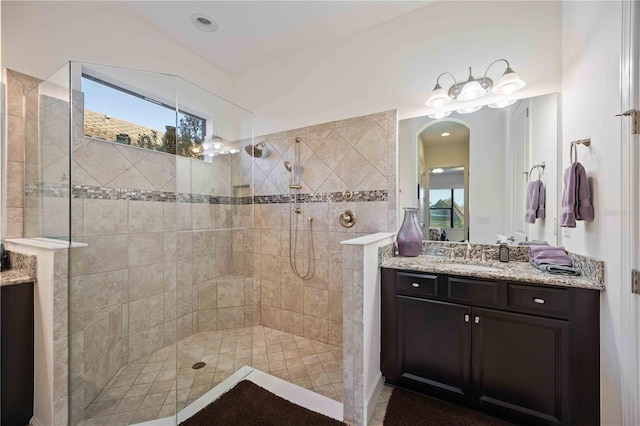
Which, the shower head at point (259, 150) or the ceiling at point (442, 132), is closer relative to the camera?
the ceiling at point (442, 132)

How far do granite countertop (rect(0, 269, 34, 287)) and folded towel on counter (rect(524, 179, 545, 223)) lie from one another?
332 centimetres

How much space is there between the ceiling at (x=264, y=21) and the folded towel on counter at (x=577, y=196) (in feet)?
5.78

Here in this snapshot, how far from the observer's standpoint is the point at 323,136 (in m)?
2.63

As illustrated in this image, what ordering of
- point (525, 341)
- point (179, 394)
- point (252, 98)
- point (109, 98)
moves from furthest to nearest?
point (252, 98) → point (109, 98) → point (179, 394) → point (525, 341)

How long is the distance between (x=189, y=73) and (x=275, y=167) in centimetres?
136

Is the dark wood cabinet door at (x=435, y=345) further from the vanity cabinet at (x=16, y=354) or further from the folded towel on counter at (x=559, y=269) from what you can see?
the vanity cabinet at (x=16, y=354)

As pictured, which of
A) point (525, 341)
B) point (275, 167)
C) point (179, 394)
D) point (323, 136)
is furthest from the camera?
point (275, 167)

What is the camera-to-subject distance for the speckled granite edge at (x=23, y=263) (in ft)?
4.82

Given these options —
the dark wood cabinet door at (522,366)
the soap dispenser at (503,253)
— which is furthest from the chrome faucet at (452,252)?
the dark wood cabinet door at (522,366)

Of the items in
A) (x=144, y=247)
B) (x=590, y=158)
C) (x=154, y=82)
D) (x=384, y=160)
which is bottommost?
(x=144, y=247)

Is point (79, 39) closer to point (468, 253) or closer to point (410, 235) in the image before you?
point (410, 235)

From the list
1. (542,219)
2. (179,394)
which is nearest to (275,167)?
(179,394)

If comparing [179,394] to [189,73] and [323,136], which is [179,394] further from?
[189,73]

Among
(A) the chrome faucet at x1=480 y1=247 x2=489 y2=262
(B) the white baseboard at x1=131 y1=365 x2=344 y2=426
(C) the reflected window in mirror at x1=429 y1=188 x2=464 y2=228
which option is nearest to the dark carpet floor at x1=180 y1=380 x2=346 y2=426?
(B) the white baseboard at x1=131 y1=365 x2=344 y2=426
